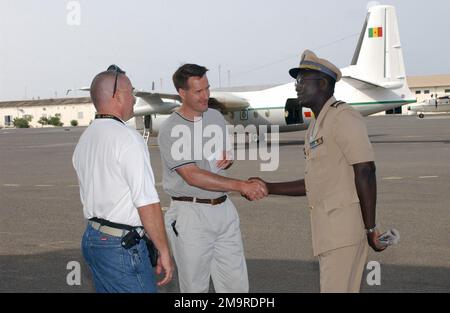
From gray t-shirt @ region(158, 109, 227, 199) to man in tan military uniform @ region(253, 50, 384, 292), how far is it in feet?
3.71

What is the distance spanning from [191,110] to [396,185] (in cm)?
1160

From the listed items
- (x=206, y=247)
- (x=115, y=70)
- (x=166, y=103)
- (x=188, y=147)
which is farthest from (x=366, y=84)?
(x=115, y=70)

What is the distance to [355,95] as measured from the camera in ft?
108

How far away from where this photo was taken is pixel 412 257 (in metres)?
8.95

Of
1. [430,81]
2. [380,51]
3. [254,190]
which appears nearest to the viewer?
[254,190]

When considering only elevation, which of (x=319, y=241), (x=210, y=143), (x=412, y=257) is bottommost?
(x=412, y=257)

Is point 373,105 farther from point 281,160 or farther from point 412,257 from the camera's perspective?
point 412,257

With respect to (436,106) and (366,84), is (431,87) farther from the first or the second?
(366,84)

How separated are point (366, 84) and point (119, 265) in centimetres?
2935

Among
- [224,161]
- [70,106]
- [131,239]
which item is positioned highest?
[70,106]

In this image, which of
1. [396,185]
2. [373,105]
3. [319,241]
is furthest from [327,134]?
[373,105]

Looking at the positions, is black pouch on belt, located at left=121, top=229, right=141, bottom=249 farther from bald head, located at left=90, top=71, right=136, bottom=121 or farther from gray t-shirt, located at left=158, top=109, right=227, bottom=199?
gray t-shirt, located at left=158, top=109, right=227, bottom=199

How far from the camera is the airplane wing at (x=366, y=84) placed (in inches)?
1282

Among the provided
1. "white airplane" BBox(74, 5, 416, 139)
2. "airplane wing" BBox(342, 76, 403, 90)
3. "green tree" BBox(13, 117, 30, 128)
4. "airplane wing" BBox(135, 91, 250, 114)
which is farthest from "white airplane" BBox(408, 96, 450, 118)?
"green tree" BBox(13, 117, 30, 128)
